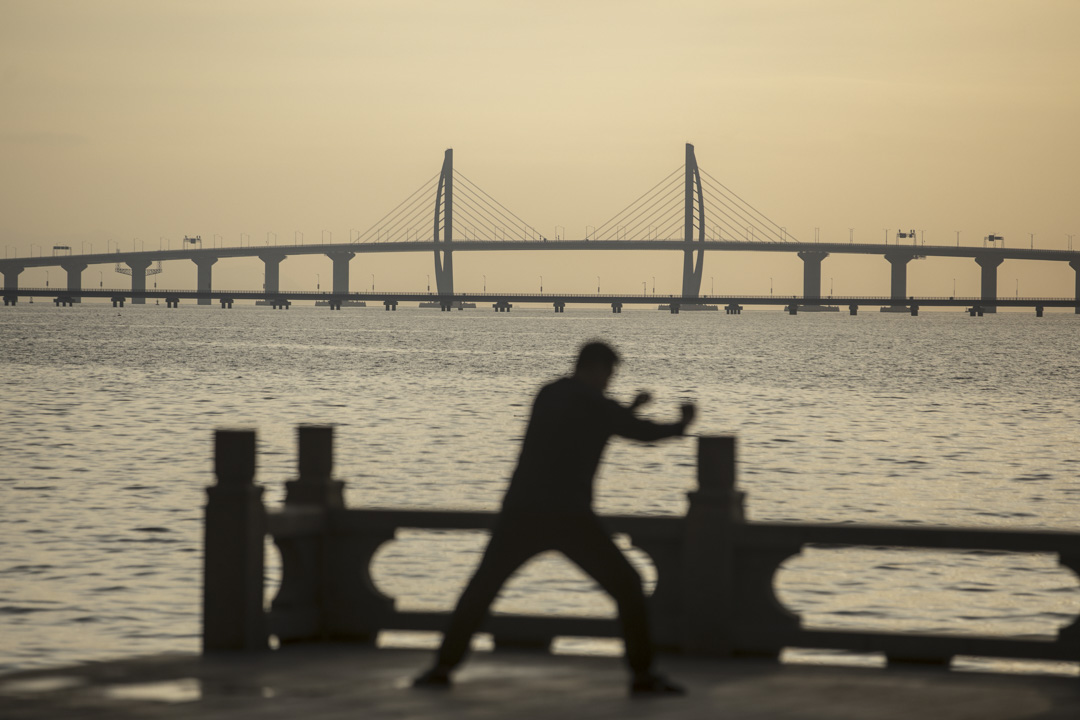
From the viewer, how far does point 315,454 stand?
24.4ft

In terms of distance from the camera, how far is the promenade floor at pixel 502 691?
19.5ft

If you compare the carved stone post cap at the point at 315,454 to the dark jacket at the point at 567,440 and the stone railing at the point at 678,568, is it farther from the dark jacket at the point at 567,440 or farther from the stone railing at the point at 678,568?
the dark jacket at the point at 567,440

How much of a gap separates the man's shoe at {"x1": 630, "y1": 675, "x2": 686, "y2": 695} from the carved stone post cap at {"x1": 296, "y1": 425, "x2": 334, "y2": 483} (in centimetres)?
194

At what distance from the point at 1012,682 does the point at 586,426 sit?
217cm

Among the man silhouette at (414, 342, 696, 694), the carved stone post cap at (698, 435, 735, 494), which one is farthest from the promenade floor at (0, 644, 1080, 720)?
the carved stone post cap at (698, 435, 735, 494)

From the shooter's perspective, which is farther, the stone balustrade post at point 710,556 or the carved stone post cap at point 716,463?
the stone balustrade post at point 710,556

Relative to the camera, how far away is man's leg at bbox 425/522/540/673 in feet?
20.5

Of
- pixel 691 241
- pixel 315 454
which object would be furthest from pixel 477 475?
pixel 691 241

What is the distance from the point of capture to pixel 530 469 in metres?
6.16

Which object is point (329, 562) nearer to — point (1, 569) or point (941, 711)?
point (941, 711)

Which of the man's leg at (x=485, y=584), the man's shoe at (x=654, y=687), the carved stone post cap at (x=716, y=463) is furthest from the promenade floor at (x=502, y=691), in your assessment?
the carved stone post cap at (x=716, y=463)

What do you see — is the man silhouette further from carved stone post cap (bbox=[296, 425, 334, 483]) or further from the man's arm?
carved stone post cap (bbox=[296, 425, 334, 483])

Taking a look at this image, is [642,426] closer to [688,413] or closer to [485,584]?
[688,413]

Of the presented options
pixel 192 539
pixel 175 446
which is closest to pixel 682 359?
pixel 175 446
